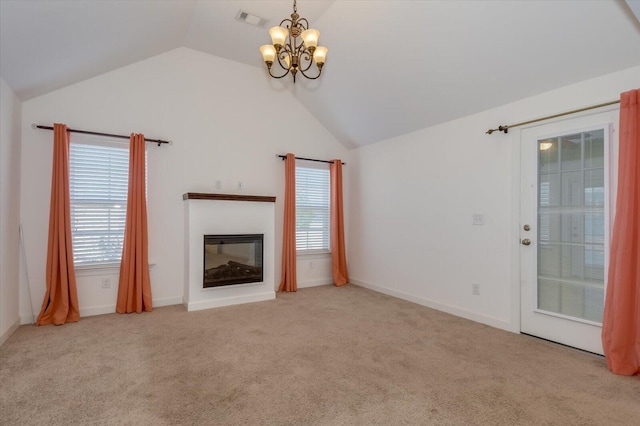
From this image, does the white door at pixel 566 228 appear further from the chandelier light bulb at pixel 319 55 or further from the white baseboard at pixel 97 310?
the white baseboard at pixel 97 310

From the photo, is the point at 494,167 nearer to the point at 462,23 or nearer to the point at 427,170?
the point at 427,170

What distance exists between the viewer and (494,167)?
3.51 m

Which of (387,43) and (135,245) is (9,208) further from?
(387,43)

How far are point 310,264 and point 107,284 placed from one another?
2.86m

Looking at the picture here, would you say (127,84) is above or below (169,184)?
above

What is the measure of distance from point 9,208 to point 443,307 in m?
4.89

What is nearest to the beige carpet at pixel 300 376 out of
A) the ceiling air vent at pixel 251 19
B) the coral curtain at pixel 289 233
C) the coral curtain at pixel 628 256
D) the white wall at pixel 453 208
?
the coral curtain at pixel 628 256

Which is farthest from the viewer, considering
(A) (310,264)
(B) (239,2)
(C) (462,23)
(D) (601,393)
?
(A) (310,264)

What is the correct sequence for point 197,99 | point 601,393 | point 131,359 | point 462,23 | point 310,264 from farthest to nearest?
point 310,264, point 197,99, point 462,23, point 131,359, point 601,393

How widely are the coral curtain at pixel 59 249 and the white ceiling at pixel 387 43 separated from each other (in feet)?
2.36

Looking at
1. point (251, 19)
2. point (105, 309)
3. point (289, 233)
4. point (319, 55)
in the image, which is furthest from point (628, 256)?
point (105, 309)

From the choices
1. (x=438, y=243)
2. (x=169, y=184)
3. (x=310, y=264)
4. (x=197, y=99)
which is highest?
(x=197, y=99)

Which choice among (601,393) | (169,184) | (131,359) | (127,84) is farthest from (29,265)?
(601,393)

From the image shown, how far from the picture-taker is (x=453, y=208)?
3.96 metres
